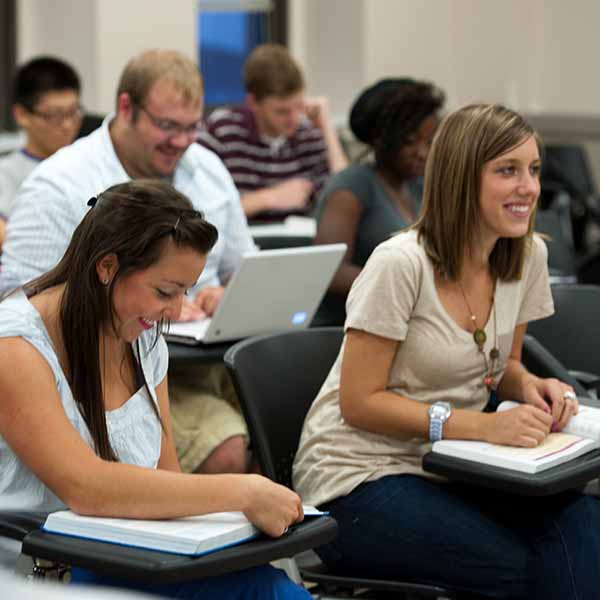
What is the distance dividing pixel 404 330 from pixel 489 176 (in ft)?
1.17

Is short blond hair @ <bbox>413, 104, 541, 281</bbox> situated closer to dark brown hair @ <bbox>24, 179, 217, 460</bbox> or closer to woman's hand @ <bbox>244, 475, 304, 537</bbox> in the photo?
dark brown hair @ <bbox>24, 179, 217, 460</bbox>

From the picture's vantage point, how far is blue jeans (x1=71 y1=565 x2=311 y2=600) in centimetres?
176

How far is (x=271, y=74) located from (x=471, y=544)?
3.21 meters

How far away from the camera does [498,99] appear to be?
7797mm

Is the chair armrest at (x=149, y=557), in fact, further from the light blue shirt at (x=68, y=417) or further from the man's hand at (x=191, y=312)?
the man's hand at (x=191, y=312)

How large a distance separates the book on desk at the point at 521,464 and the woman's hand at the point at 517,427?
0.02m

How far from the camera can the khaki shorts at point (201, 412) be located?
2877 mm

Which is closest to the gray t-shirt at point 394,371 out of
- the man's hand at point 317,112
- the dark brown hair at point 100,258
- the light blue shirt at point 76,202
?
the dark brown hair at point 100,258

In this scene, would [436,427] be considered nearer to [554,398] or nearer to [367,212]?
[554,398]

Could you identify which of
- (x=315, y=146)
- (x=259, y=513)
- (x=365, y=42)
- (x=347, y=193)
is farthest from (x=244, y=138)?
(x=259, y=513)

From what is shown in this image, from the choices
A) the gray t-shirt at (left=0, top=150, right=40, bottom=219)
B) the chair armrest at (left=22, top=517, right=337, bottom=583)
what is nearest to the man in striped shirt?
the gray t-shirt at (left=0, top=150, right=40, bottom=219)

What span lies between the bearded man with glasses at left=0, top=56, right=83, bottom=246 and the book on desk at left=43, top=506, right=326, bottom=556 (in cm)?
262

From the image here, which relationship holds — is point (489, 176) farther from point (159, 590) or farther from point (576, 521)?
point (159, 590)

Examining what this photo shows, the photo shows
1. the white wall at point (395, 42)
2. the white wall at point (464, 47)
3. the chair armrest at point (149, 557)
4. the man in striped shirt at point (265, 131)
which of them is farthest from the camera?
the white wall at point (464, 47)
